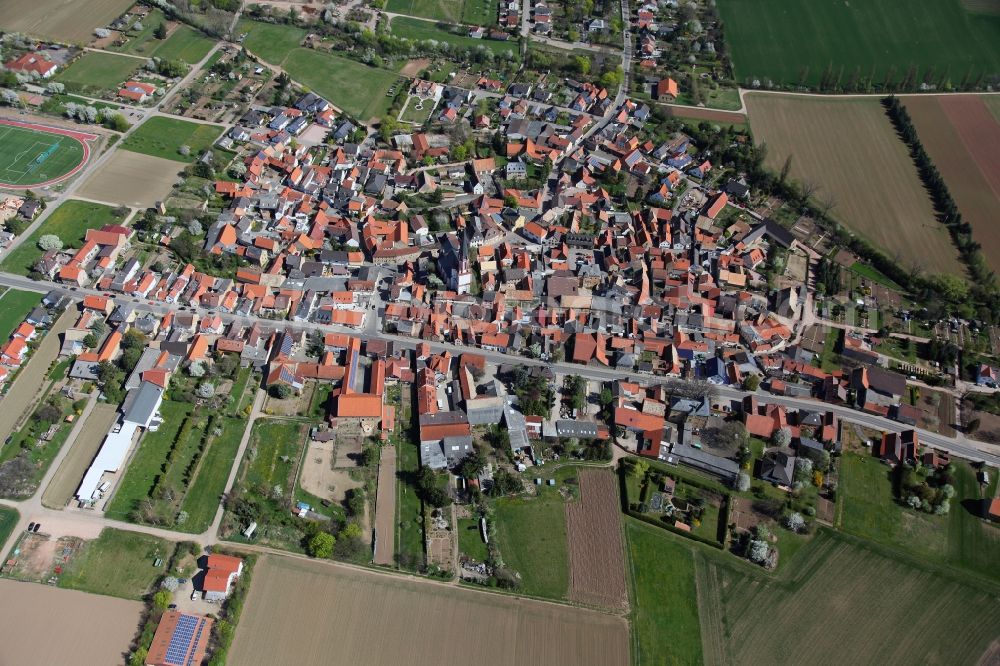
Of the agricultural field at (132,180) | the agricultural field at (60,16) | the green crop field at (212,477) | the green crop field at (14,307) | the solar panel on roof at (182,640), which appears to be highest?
the agricultural field at (60,16)

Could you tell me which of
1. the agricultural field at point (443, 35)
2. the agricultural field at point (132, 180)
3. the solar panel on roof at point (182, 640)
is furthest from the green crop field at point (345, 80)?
the solar panel on roof at point (182, 640)

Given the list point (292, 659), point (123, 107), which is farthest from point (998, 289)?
point (123, 107)

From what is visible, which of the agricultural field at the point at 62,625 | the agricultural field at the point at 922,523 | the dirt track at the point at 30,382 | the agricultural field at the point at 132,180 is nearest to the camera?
the agricultural field at the point at 62,625

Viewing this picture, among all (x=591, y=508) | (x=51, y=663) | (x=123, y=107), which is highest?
(x=123, y=107)

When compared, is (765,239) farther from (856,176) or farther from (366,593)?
(366,593)

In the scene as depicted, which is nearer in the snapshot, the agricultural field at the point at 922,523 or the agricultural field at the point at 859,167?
the agricultural field at the point at 922,523

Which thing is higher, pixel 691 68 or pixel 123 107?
pixel 691 68

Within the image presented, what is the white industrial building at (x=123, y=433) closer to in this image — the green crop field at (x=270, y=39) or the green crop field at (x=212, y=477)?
the green crop field at (x=212, y=477)
